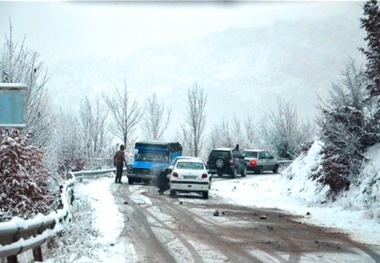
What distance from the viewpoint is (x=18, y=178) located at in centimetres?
1362

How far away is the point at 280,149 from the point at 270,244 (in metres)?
47.1

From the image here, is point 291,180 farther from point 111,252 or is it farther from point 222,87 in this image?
point 222,87

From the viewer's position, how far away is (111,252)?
385 inches

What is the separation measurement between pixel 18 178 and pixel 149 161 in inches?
660

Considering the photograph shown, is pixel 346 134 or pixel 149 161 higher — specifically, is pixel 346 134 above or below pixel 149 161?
above

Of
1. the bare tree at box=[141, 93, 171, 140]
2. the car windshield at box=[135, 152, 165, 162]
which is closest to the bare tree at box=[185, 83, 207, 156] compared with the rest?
the bare tree at box=[141, 93, 171, 140]

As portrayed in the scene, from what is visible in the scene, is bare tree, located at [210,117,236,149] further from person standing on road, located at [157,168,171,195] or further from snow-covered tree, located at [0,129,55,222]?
snow-covered tree, located at [0,129,55,222]

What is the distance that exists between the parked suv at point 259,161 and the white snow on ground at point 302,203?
1298 centimetres

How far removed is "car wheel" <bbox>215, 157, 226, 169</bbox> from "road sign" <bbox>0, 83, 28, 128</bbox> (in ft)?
91.0

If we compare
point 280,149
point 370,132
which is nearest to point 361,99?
point 370,132

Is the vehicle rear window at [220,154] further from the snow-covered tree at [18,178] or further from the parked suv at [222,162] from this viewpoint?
→ the snow-covered tree at [18,178]

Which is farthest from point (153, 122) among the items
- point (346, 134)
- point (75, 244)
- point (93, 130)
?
point (75, 244)

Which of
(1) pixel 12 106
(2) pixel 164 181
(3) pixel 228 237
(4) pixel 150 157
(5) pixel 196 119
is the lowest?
(3) pixel 228 237

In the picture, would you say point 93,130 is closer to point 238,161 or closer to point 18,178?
point 238,161
